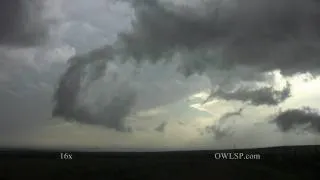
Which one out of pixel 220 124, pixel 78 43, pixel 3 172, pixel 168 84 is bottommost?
pixel 3 172

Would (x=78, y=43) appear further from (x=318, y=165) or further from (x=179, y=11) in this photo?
(x=318, y=165)

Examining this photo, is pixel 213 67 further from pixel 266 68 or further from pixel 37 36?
pixel 37 36

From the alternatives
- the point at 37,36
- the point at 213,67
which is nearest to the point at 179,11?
the point at 213,67

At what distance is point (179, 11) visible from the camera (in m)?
2.11

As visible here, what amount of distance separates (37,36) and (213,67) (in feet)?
2.31

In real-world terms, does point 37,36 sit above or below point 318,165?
above

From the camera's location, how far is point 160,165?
209cm

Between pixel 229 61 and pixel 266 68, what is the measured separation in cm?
15

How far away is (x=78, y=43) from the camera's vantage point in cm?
212

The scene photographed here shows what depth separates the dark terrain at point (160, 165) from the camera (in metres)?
2.06

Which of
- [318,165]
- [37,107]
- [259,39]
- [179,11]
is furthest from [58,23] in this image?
[318,165]

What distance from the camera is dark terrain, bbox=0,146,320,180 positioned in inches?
81.3

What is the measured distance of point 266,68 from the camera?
209 centimetres

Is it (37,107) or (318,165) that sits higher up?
(37,107)
